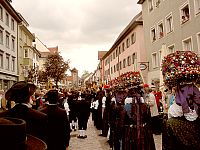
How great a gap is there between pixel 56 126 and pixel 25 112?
227 cm

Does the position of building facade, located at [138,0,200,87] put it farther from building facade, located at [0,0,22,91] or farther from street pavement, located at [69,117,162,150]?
building facade, located at [0,0,22,91]

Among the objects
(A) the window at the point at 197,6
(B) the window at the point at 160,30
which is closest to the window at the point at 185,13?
(A) the window at the point at 197,6

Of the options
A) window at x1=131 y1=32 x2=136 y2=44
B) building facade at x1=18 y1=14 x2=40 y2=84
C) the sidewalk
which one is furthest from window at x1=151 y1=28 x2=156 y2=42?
building facade at x1=18 y1=14 x2=40 y2=84

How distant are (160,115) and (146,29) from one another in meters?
16.9

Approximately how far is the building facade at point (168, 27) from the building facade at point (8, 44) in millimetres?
14437

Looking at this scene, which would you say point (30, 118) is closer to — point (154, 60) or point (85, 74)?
point (154, 60)

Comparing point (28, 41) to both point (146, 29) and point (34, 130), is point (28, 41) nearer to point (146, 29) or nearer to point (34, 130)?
point (146, 29)

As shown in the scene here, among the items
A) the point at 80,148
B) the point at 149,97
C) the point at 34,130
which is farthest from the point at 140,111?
the point at 149,97

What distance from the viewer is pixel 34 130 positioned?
11.1 feet

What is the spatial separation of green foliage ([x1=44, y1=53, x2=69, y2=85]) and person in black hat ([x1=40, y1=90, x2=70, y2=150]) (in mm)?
36696

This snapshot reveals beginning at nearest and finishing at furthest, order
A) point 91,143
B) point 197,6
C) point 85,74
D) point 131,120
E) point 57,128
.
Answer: point 57,128 → point 131,120 → point 91,143 → point 197,6 → point 85,74

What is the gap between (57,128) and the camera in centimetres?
561

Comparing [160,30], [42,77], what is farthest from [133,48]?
[42,77]

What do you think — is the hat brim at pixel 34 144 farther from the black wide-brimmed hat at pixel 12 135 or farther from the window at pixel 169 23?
the window at pixel 169 23
